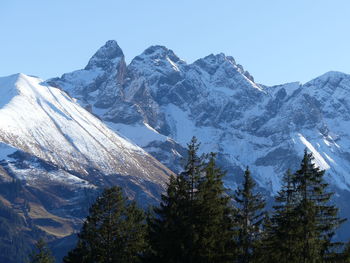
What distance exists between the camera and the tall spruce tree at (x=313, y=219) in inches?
2203

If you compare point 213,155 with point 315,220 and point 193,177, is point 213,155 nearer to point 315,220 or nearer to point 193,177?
point 193,177

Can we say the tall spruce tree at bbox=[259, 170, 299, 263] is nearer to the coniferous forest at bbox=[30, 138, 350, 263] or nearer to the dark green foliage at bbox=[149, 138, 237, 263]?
the coniferous forest at bbox=[30, 138, 350, 263]

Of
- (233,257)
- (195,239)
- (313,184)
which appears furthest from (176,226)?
(313,184)

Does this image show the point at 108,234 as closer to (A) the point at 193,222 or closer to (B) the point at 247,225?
(B) the point at 247,225

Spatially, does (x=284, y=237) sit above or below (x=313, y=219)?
below

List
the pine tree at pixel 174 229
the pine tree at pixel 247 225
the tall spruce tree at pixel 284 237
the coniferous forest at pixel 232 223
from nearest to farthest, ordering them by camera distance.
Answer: the pine tree at pixel 174 229 < the coniferous forest at pixel 232 223 < the tall spruce tree at pixel 284 237 < the pine tree at pixel 247 225

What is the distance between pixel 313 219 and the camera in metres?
56.6

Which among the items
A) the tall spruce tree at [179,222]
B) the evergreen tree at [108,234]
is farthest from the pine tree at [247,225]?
the evergreen tree at [108,234]

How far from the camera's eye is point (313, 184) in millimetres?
57906

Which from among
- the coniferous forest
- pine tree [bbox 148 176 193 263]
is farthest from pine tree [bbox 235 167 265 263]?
pine tree [bbox 148 176 193 263]

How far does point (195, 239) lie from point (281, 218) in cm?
1066

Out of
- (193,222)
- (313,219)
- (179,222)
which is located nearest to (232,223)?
(193,222)

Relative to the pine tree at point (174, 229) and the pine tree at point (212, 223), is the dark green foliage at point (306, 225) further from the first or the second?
the pine tree at point (174, 229)

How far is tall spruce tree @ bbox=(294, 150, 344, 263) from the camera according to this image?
2203 inches
